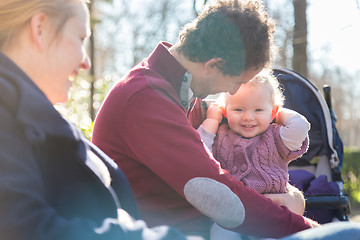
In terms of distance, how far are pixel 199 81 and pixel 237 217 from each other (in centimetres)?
70

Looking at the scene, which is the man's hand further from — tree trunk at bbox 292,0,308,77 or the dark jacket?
tree trunk at bbox 292,0,308,77

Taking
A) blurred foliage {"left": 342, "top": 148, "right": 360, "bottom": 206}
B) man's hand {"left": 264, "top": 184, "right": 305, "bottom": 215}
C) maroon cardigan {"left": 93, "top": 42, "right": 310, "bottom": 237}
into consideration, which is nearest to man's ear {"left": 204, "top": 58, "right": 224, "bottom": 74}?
maroon cardigan {"left": 93, "top": 42, "right": 310, "bottom": 237}

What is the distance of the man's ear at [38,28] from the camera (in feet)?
3.86

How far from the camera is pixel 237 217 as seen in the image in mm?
1607

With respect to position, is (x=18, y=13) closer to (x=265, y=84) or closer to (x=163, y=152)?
(x=163, y=152)

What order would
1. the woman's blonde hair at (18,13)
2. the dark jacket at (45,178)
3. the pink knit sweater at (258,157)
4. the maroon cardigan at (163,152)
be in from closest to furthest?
the dark jacket at (45,178)
the woman's blonde hair at (18,13)
the maroon cardigan at (163,152)
the pink knit sweater at (258,157)

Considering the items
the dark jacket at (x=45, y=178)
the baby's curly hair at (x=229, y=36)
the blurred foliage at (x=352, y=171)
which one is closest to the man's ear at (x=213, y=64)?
the baby's curly hair at (x=229, y=36)

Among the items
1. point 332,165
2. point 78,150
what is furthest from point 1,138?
point 332,165

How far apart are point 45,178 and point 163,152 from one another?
1.86 feet

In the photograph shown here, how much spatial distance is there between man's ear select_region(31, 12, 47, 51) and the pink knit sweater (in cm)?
143

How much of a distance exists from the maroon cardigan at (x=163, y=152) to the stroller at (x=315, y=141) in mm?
1348

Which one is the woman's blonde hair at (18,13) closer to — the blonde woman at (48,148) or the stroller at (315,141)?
the blonde woman at (48,148)

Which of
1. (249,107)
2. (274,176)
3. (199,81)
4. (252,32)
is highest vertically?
(252,32)

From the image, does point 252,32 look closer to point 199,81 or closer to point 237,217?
point 199,81
